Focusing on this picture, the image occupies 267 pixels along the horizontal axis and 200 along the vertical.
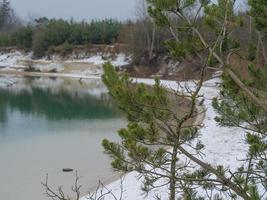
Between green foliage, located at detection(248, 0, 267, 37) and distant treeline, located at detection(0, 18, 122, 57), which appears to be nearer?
green foliage, located at detection(248, 0, 267, 37)

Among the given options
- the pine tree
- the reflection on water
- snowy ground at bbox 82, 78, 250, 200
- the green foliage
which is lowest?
the reflection on water

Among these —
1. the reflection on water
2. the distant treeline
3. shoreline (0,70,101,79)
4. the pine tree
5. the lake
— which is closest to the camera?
the pine tree

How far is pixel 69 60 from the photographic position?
52906 mm

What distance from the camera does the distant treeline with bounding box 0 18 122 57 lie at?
54.3m

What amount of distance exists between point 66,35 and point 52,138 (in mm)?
40332

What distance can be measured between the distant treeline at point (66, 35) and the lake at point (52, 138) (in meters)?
21.8

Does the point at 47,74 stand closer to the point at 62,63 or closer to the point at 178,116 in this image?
the point at 62,63

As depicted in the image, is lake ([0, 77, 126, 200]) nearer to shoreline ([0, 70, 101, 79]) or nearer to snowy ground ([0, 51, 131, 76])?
shoreline ([0, 70, 101, 79])

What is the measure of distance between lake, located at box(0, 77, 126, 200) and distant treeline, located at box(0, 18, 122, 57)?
2177 cm

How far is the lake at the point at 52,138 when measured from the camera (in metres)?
11.6

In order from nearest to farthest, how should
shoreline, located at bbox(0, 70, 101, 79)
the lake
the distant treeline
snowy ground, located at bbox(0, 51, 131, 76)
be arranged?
the lake → shoreline, located at bbox(0, 70, 101, 79) → snowy ground, located at bbox(0, 51, 131, 76) → the distant treeline

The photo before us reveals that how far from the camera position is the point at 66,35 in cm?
5597

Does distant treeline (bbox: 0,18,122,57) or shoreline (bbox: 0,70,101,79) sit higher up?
distant treeline (bbox: 0,18,122,57)

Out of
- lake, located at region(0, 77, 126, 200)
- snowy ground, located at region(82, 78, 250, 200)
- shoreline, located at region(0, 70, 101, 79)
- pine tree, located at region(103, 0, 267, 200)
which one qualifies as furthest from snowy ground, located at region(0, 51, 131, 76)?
pine tree, located at region(103, 0, 267, 200)
